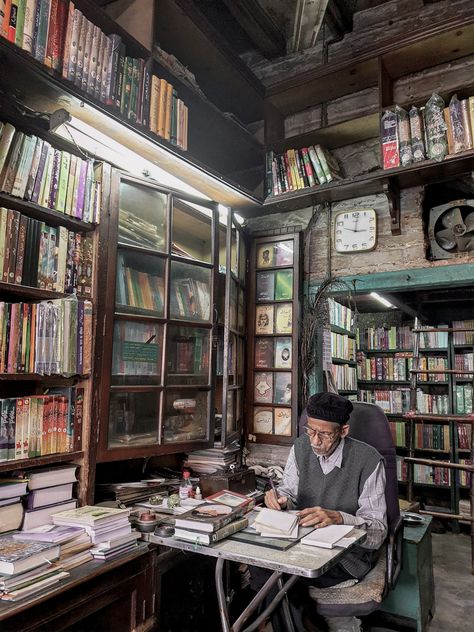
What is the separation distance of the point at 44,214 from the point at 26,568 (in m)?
1.48

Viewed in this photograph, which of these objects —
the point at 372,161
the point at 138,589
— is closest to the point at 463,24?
the point at 372,161

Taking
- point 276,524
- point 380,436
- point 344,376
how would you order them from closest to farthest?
1. point 276,524
2. point 380,436
3. point 344,376

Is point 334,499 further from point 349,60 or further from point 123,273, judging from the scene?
point 349,60

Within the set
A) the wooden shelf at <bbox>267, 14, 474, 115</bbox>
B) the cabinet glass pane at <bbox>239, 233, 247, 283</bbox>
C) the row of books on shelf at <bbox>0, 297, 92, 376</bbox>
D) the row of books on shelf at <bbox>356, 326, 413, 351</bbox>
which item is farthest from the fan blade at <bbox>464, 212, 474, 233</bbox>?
the row of books on shelf at <bbox>356, 326, 413, 351</bbox>

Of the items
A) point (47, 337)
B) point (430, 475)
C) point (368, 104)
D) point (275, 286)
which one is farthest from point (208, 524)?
point (430, 475)

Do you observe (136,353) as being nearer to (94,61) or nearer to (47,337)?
(47,337)

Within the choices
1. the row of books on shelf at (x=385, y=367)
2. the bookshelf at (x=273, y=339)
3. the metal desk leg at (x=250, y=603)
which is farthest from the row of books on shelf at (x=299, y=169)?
the row of books on shelf at (x=385, y=367)

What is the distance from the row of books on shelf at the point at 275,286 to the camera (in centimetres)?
351

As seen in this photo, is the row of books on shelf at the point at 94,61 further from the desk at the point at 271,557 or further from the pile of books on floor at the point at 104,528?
the desk at the point at 271,557

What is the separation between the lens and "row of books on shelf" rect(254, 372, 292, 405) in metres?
3.40

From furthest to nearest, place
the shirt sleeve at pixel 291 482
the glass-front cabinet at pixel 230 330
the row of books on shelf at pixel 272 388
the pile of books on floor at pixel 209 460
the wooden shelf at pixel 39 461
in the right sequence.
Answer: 1. the row of books on shelf at pixel 272 388
2. the glass-front cabinet at pixel 230 330
3. the pile of books on floor at pixel 209 460
4. the shirt sleeve at pixel 291 482
5. the wooden shelf at pixel 39 461

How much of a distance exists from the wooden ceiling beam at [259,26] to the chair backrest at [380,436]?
9.44ft

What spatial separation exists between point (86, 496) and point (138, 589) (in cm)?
49

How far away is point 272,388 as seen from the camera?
346cm
